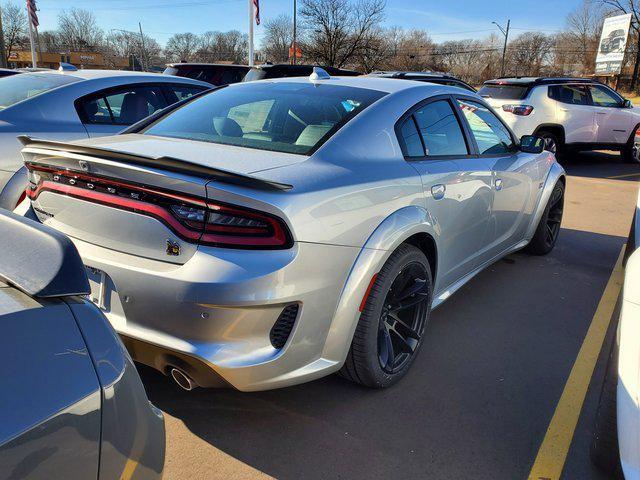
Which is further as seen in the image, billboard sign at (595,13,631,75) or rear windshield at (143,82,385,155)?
billboard sign at (595,13,631,75)

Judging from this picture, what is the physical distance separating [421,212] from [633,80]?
5455 centimetres

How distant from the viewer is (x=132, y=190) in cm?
213

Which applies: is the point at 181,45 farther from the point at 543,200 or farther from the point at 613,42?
the point at 543,200

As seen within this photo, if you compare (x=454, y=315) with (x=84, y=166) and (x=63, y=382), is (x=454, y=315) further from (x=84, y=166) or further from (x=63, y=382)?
(x=63, y=382)

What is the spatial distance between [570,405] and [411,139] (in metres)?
1.69

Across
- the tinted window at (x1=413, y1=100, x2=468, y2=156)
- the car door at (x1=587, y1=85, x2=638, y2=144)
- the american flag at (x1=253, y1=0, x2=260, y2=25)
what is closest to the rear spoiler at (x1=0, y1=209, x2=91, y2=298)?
the tinted window at (x1=413, y1=100, x2=468, y2=156)

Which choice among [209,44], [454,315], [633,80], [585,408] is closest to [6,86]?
[454,315]

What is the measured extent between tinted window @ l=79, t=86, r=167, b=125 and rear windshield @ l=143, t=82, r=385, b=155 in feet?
5.88

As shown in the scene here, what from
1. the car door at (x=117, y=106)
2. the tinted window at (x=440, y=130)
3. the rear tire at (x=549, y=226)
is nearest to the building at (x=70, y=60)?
the car door at (x=117, y=106)

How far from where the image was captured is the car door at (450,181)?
2.99 m

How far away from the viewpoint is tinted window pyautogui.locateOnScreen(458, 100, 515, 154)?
3760 mm

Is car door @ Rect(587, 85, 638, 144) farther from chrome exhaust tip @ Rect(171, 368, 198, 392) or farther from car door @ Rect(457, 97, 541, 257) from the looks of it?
chrome exhaust tip @ Rect(171, 368, 198, 392)

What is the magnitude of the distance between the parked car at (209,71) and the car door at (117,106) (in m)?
6.31

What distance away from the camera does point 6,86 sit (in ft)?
16.7
